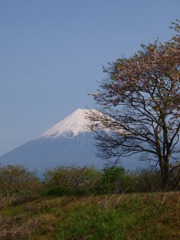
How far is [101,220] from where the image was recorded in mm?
13391

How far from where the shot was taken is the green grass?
12352 mm

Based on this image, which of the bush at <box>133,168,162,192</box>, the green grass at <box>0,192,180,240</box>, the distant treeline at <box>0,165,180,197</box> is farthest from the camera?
the bush at <box>133,168,162,192</box>

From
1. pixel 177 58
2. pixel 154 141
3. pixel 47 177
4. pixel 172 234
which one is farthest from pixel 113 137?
pixel 172 234

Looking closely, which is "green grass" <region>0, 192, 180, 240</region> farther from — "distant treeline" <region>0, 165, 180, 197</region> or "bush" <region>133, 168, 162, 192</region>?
"bush" <region>133, 168, 162, 192</region>

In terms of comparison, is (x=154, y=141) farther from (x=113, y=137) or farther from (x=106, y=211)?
(x=106, y=211)

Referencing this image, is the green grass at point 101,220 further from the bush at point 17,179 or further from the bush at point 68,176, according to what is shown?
the bush at point 17,179

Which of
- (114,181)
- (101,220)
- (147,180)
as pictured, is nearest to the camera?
(101,220)

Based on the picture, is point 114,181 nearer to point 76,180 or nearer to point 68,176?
point 68,176

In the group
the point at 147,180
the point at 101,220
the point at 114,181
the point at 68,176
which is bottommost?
the point at 101,220

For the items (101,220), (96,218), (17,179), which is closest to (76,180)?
(17,179)

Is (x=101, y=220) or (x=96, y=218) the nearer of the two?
(x=101, y=220)

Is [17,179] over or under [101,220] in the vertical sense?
over

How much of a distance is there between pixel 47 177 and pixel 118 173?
34.6 feet

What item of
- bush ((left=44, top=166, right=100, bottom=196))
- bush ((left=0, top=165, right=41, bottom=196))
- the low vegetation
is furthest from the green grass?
bush ((left=0, top=165, right=41, bottom=196))
